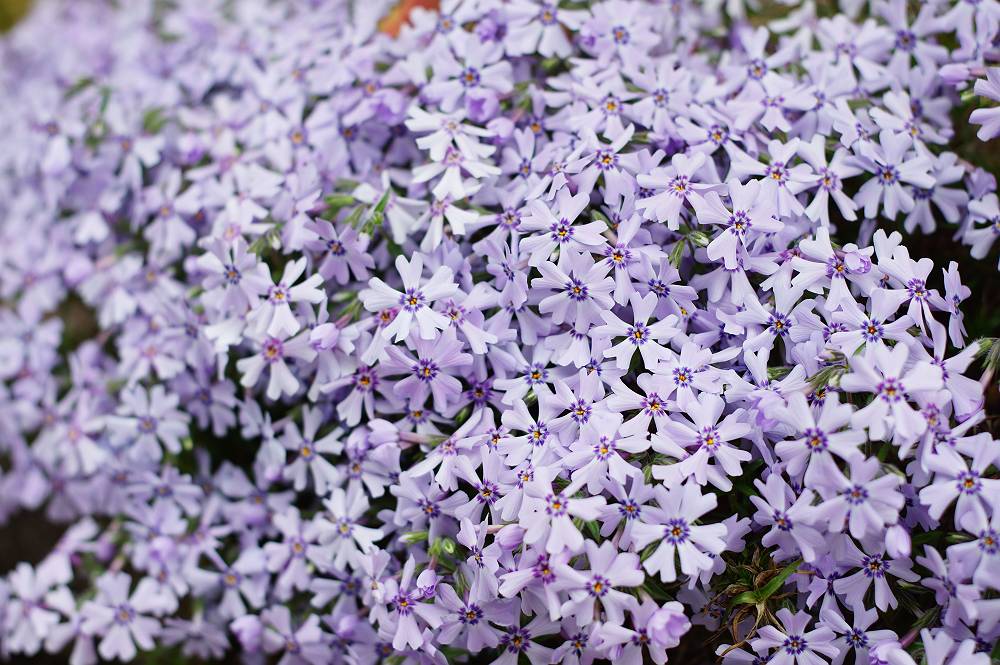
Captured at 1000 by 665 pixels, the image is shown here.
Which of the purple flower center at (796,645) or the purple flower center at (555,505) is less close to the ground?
the purple flower center at (555,505)

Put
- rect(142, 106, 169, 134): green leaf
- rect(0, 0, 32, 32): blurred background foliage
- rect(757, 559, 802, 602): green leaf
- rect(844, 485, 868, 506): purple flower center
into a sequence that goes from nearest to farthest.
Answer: rect(844, 485, 868, 506): purple flower center < rect(757, 559, 802, 602): green leaf < rect(142, 106, 169, 134): green leaf < rect(0, 0, 32, 32): blurred background foliage

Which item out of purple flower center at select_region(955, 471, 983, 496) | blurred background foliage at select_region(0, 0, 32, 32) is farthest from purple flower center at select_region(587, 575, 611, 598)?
blurred background foliage at select_region(0, 0, 32, 32)

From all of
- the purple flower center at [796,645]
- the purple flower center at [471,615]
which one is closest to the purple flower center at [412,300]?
the purple flower center at [471,615]

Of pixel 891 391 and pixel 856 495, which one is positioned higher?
pixel 891 391

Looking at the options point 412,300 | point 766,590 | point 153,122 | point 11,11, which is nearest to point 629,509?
point 766,590

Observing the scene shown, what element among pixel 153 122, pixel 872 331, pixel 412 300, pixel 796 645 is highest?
pixel 153 122

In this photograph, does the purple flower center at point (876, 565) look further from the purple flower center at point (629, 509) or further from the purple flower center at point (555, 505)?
the purple flower center at point (555, 505)

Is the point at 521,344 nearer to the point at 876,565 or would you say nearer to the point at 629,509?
the point at 629,509

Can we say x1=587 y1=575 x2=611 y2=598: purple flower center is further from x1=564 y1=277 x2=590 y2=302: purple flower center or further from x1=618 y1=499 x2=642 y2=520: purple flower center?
x1=564 y1=277 x2=590 y2=302: purple flower center

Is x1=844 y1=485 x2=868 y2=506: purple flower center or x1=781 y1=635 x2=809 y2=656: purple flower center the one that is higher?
x1=844 y1=485 x2=868 y2=506: purple flower center
